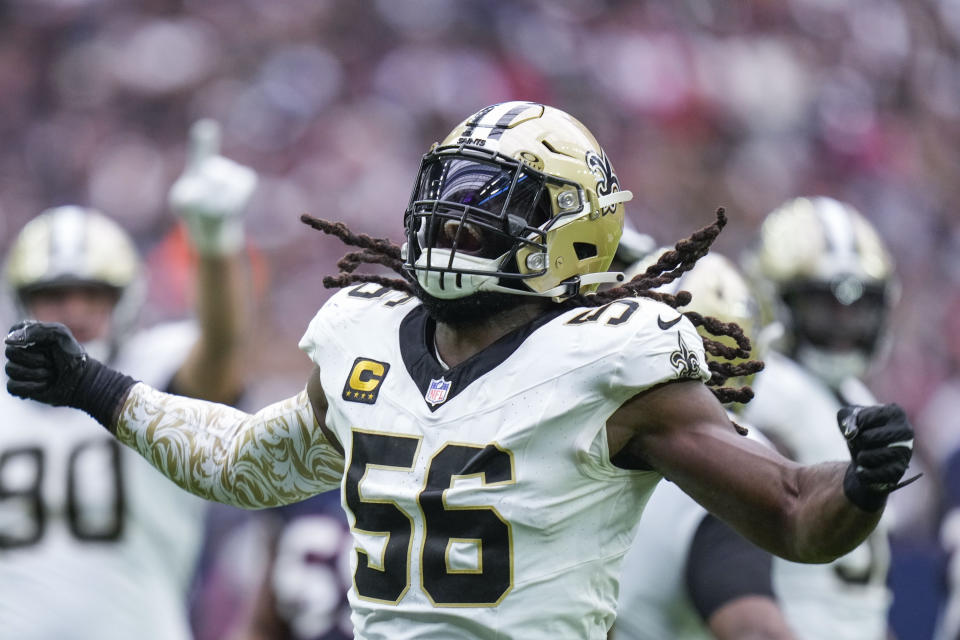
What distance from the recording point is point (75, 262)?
5059 millimetres

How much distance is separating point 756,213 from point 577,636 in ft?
28.4

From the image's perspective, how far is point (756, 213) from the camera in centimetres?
1079

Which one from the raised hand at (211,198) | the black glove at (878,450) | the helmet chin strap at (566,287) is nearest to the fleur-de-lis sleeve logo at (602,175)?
the helmet chin strap at (566,287)

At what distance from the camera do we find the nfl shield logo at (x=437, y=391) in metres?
2.52

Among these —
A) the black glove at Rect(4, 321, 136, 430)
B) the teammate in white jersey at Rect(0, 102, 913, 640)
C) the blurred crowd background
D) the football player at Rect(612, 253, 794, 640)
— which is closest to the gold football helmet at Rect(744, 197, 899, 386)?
the football player at Rect(612, 253, 794, 640)

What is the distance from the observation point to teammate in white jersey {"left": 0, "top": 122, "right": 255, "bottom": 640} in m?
4.57

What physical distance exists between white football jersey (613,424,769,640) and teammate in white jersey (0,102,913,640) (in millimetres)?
1012

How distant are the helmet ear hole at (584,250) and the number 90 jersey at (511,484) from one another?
16cm

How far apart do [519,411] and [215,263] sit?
2.31 m

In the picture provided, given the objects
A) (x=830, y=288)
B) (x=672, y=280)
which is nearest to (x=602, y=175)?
(x=672, y=280)

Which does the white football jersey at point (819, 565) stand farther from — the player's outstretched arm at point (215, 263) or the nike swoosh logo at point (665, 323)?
the nike swoosh logo at point (665, 323)

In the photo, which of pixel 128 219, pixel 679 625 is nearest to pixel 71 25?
pixel 128 219

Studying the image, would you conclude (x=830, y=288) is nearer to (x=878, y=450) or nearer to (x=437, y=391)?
(x=437, y=391)

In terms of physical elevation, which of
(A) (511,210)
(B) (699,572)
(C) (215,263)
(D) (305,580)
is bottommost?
(D) (305,580)
